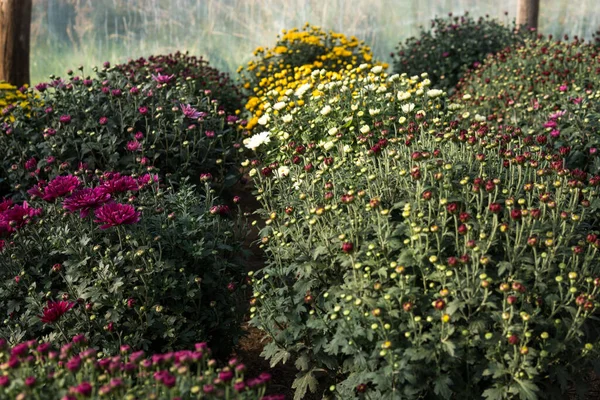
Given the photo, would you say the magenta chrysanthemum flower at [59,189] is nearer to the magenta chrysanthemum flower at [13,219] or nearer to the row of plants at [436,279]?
the magenta chrysanthemum flower at [13,219]

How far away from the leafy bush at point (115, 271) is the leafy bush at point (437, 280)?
1.21 ft

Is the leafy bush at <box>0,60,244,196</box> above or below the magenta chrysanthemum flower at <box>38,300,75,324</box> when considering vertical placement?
above

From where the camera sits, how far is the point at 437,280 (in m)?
3.33

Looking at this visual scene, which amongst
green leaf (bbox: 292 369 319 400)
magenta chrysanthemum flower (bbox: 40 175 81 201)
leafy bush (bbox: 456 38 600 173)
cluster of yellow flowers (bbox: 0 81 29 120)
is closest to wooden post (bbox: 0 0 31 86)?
cluster of yellow flowers (bbox: 0 81 29 120)

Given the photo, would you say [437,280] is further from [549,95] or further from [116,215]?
[549,95]

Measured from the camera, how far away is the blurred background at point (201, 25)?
15.7 meters

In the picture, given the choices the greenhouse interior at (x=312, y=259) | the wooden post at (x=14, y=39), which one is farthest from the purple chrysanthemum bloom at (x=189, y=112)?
the wooden post at (x=14, y=39)

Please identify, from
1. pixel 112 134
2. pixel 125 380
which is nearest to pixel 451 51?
pixel 112 134

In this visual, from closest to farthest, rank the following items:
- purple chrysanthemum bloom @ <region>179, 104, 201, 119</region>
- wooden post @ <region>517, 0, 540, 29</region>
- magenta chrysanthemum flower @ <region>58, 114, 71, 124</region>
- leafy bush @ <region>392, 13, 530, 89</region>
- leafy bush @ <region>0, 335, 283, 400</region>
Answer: leafy bush @ <region>0, 335, 283, 400</region>, magenta chrysanthemum flower @ <region>58, 114, 71, 124</region>, purple chrysanthemum bloom @ <region>179, 104, 201, 119</region>, leafy bush @ <region>392, 13, 530, 89</region>, wooden post @ <region>517, 0, 540, 29</region>

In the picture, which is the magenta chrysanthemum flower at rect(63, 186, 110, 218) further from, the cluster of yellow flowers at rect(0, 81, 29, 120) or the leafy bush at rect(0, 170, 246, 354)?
the cluster of yellow flowers at rect(0, 81, 29, 120)

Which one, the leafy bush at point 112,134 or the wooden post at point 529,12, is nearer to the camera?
the leafy bush at point 112,134

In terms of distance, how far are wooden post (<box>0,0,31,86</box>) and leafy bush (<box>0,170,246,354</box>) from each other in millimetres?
4918

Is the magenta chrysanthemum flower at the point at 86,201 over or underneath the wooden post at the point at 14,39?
underneath

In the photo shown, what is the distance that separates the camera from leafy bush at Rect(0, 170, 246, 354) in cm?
379
